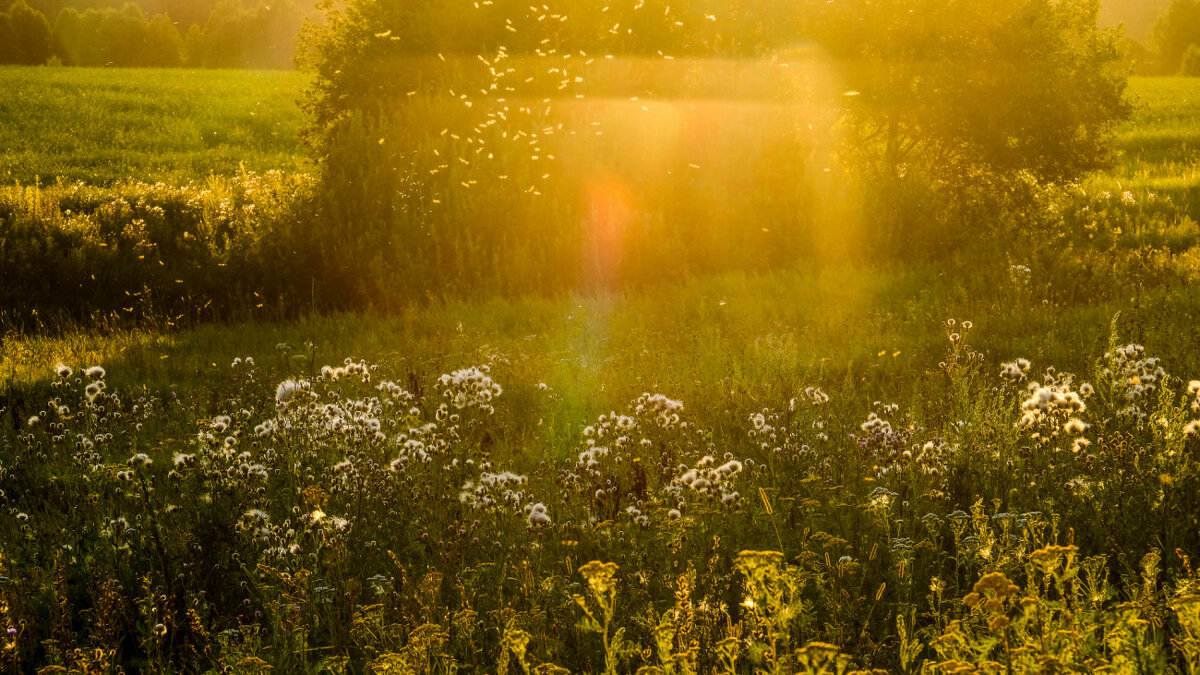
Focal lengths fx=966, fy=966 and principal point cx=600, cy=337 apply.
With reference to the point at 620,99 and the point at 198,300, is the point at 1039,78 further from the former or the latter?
the point at 198,300

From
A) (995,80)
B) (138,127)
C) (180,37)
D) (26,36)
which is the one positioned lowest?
(138,127)

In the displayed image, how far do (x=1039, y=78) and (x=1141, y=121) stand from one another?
75.1ft

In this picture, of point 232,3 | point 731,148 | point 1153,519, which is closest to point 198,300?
point 731,148

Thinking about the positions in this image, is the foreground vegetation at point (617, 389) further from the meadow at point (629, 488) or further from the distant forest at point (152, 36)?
the distant forest at point (152, 36)

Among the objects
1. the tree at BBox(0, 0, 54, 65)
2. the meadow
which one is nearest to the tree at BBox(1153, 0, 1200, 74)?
the meadow

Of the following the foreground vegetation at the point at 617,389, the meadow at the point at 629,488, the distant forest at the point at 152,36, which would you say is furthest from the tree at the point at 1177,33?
the meadow at the point at 629,488

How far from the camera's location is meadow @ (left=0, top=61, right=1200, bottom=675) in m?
3.79

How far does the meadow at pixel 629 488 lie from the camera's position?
3793 millimetres

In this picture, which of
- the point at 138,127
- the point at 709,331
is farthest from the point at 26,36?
the point at 709,331

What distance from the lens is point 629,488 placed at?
5.77 m

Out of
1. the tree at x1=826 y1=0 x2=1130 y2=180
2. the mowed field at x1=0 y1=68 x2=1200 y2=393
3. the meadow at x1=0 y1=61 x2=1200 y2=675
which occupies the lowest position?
the mowed field at x1=0 y1=68 x2=1200 y2=393

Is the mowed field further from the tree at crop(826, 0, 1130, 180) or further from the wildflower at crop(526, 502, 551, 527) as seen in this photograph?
the tree at crop(826, 0, 1130, 180)

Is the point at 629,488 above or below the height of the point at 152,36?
below

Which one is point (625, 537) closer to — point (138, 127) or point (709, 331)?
point (709, 331)
